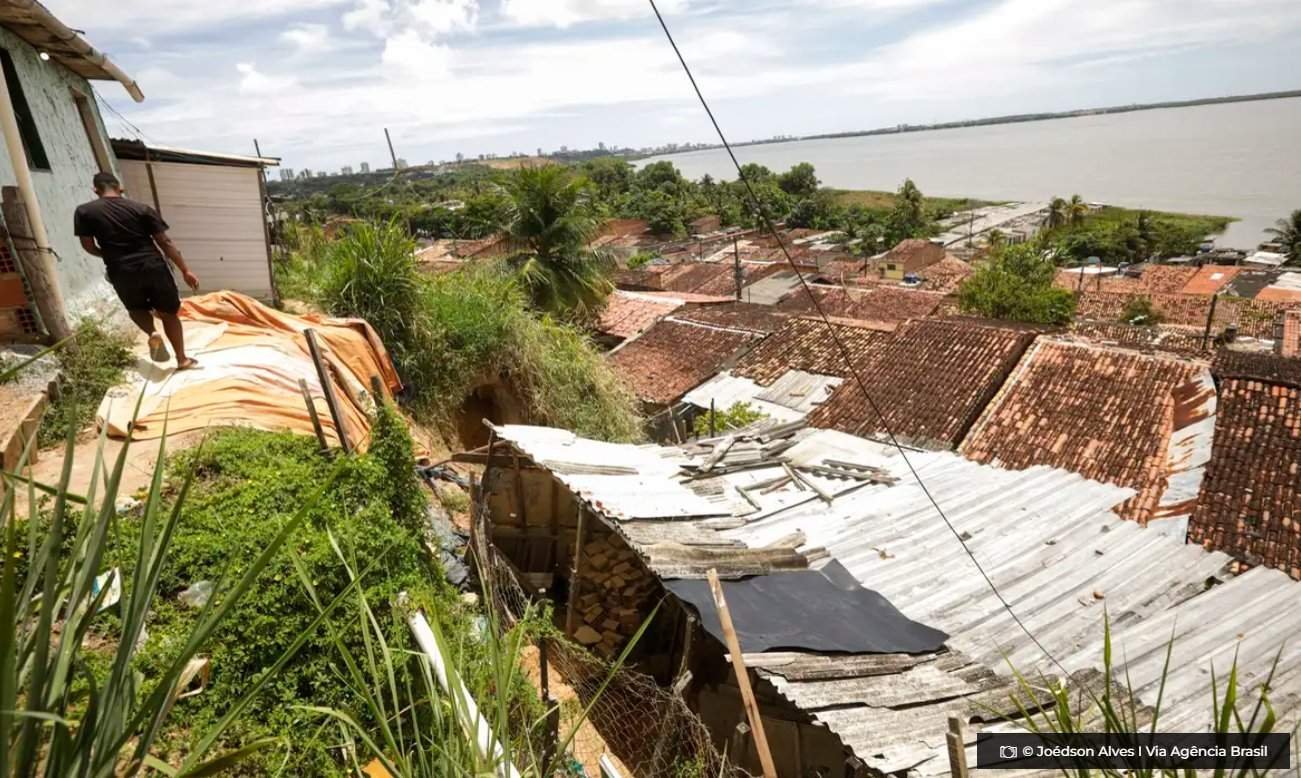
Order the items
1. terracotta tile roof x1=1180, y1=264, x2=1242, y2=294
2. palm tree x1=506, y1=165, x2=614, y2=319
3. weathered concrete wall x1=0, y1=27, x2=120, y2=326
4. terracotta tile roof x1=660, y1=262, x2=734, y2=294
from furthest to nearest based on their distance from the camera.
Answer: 1. terracotta tile roof x1=1180, y1=264, x2=1242, y2=294
2. terracotta tile roof x1=660, y1=262, x2=734, y2=294
3. palm tree x1=506, y1=165, x2=614, y2=319
4. weathered concrete wall x1=0, y1=27, x2=120, y2=326

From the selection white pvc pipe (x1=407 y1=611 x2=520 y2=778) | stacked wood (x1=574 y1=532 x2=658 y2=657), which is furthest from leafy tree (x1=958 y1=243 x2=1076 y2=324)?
white pvc pipe (x1=407 y1=611 x2=520 y2=778)

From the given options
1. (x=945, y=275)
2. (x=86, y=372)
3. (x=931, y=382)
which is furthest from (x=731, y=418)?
(x=945, y=275)

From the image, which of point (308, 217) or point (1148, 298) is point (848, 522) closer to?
point (308, 217)

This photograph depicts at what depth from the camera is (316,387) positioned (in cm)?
689

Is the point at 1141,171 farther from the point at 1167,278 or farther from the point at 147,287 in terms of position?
the point at 147,287

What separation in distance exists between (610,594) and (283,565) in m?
4.25

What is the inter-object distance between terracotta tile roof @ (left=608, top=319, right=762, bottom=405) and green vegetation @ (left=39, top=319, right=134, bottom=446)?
9.16 m

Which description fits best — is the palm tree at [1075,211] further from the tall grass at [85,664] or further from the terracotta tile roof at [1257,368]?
the tall grass at [85,664]

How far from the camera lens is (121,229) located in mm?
5418

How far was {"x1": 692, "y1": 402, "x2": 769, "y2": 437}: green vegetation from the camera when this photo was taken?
1177cm

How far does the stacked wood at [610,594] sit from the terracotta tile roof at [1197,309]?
23.6 m

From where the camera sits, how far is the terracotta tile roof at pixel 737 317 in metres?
16.0

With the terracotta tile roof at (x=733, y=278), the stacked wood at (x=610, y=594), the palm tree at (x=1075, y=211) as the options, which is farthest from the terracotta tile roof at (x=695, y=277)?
the palm tree at (x=1075, y=211)

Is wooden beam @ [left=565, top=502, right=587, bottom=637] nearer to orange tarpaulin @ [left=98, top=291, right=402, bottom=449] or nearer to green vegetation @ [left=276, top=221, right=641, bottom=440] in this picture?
orange tarpaulin @ [left=98, top=291, right=402, bottom=449]
